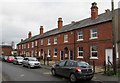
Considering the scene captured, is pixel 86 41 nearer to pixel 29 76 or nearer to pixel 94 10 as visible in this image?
pixel 94 10

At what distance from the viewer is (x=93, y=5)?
88.4 ft

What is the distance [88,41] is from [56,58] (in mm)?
10950

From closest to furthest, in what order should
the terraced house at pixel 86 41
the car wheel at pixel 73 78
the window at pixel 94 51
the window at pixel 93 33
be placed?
the car wheel at pixel 73 78 → the terraced house at pixel 86 41 → the window at pixel 94 51 → the window at pixel 93 33

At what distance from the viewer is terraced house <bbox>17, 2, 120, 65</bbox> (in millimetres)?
22906

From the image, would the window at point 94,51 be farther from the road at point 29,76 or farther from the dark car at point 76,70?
the dark car at point 76,70

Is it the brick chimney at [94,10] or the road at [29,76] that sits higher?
the brick chimney at [94,10]

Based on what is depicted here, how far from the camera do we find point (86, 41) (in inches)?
1035

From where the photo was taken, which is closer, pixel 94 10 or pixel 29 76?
pixel 29 76

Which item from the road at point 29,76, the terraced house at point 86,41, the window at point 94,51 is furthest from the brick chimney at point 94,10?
the road at point 29,76

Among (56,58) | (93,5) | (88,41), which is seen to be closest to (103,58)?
(88,41)

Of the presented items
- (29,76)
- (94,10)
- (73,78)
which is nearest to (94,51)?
(94,10)

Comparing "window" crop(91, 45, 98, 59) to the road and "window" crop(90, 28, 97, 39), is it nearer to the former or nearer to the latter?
"window" crop(90, 28, 97, 39)

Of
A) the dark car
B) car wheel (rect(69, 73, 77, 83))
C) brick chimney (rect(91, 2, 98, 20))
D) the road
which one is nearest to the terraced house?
brick chimney (rect(91, 2, 98, 20))

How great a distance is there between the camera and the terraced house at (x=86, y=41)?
75.2 feet
